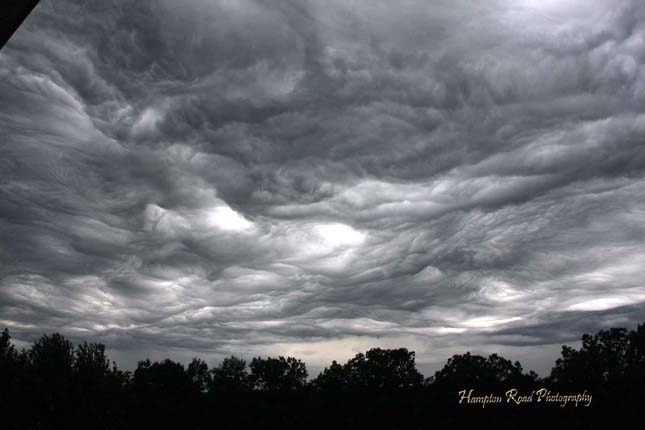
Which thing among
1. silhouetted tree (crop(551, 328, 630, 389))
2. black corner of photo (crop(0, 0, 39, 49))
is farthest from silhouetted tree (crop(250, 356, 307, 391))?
black corner of photo (crop(0, 0, 39, 49))

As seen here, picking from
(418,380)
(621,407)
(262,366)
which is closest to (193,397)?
(262,366)

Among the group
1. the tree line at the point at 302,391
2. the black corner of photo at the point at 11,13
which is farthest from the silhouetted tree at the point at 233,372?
the black corner of photo at the point at 11,13

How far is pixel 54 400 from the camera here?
48000 millimetres

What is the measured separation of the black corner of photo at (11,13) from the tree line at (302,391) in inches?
1986

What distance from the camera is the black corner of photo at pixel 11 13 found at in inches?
215

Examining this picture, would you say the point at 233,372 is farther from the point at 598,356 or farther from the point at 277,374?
the point at 598,356

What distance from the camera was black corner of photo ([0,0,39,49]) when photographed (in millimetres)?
5469

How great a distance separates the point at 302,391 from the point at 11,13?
11655cm

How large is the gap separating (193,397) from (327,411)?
88.5 feet

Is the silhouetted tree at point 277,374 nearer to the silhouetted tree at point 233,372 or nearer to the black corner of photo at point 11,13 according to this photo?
the silhouetted tree at point 233,372

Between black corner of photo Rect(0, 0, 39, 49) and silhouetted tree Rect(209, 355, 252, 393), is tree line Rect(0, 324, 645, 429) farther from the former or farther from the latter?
black corner of photo Rect(0, 0, 39, 49)

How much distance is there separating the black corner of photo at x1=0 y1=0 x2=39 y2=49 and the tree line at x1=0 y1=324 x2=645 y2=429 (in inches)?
1986

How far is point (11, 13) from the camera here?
18.5ft

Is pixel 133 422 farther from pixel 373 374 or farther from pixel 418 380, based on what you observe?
pixel 418 380
